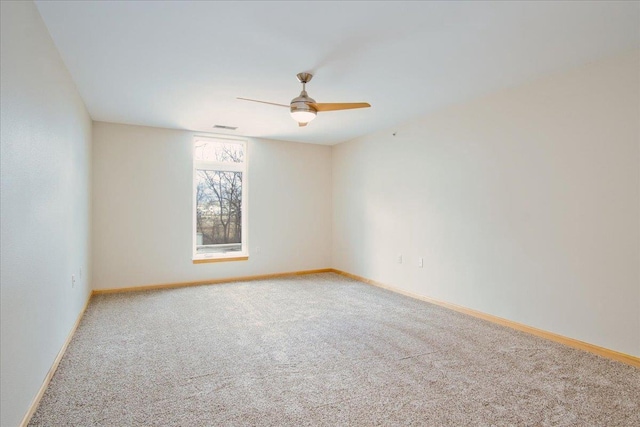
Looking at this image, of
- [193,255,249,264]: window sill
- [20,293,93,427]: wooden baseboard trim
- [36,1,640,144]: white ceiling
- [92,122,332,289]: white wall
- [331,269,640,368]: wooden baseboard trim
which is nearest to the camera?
[20,293,93,427]: wooden baseboard trim

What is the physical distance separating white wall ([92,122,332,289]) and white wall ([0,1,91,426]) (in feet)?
5.87

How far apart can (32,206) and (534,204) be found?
148 inches

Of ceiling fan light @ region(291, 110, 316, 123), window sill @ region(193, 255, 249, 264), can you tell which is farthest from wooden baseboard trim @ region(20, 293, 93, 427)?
ceiling fan light @ region(291, 110, 316, 123)

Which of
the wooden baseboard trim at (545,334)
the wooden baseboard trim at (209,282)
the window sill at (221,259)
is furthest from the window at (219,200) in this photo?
the wooden baseboard trim at (545,334)

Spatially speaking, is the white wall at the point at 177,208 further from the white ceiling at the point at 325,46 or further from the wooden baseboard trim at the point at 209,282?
the white ceiling at the point at 325,46

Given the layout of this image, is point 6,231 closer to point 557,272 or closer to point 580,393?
point 580,393

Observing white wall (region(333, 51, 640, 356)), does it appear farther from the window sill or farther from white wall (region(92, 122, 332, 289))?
the window sill

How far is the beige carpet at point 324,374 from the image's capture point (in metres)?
1.93

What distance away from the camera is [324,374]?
2.41m

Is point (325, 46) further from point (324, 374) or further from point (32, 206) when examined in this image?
point (324, 374)

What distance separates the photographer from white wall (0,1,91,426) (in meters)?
1.63

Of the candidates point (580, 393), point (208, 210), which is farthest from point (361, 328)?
point (208, 210)

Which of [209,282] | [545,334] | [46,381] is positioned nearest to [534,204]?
[545,334]

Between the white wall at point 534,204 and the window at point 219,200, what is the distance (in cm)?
240
